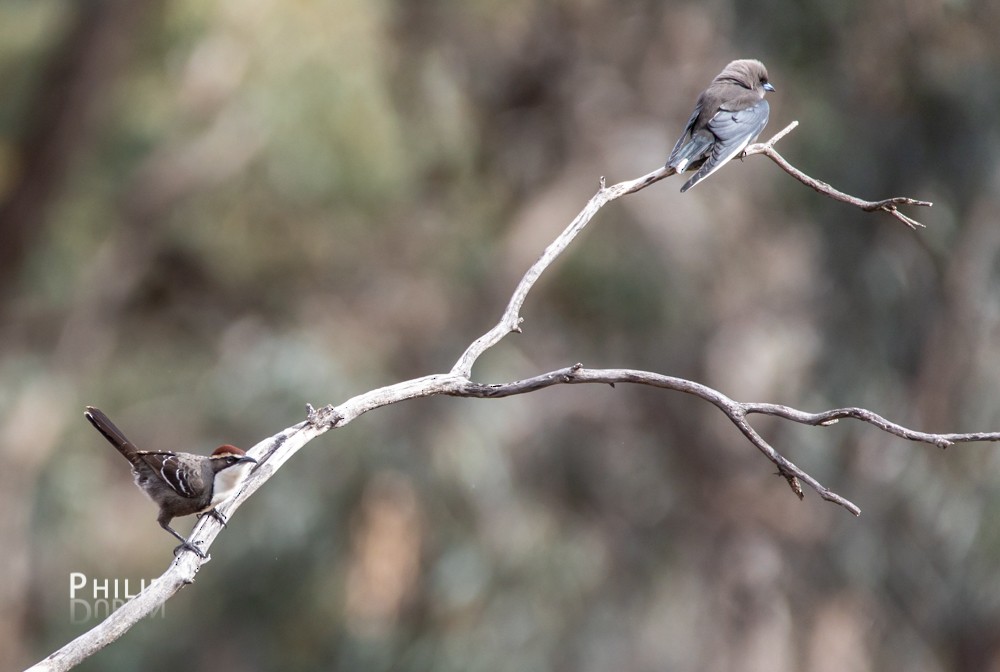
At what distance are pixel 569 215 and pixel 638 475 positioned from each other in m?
2.36

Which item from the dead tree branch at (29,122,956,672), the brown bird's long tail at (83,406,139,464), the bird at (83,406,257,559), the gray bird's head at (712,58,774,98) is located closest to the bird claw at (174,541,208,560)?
the dead tree branch at (29,122,956,672)

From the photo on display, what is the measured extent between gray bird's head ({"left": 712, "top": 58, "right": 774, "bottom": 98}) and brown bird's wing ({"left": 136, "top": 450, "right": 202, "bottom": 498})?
2021mm

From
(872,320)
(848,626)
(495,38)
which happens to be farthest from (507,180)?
(848,626)

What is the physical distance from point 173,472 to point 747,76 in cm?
217

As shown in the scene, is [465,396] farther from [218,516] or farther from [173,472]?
[173,472]

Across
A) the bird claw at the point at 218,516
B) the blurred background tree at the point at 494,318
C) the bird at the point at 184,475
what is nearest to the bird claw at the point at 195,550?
the bird claw at the point at 218,516

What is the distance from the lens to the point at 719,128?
333cm

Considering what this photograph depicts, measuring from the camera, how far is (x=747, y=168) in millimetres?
9734

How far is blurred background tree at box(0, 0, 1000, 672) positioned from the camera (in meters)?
8.38

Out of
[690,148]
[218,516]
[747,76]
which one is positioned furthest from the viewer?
[747,76]

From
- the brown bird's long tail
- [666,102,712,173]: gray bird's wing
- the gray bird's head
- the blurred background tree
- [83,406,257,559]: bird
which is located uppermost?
the blurred background tree

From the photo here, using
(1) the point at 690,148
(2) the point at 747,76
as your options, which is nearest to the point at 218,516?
(1) the point at 690,148

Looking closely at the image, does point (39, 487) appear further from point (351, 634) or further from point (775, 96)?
point (775, 96)

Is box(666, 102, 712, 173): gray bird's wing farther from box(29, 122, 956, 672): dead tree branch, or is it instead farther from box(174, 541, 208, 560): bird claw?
box(174, 541, 208, 560): bird claw
